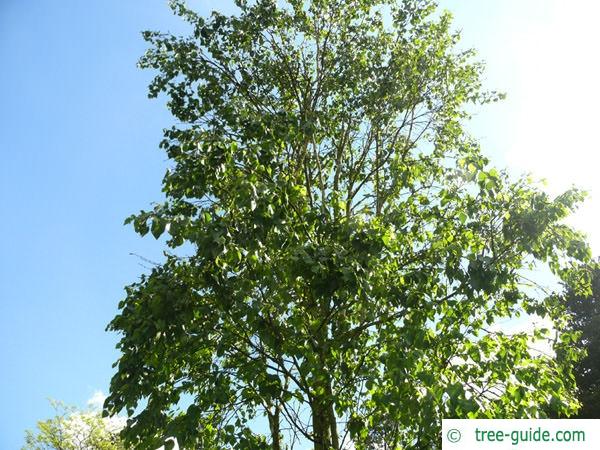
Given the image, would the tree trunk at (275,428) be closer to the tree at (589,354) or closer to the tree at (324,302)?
the tree at (324,302)

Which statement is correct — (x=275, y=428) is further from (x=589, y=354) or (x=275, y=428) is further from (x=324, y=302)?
(x=589, y=354)

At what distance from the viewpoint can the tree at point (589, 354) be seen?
3195 centimetres

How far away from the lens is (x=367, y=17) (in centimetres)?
1521

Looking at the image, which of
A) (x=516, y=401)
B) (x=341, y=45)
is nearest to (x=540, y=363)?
(x=516, y=401)

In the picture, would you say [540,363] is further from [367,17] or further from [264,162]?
[367,17]

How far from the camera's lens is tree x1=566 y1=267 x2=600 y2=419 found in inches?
1258

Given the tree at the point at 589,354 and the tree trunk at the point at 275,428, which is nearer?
the tree trunk at the point at 275,428

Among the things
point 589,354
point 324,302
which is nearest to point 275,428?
point 324,302

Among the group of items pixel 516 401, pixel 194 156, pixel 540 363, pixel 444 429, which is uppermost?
pixel 194 156

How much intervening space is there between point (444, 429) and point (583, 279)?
16.5 ft

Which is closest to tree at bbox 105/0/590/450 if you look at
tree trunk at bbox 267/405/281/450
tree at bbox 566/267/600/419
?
tree trunk at bbox 267/405/281/450

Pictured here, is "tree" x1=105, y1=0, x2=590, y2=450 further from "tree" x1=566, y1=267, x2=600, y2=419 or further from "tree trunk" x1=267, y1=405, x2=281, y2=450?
"tree" x1=566, y1=267, x2=600, y2=419

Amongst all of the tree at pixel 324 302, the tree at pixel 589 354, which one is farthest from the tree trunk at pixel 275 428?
the tree at pixel 589 354

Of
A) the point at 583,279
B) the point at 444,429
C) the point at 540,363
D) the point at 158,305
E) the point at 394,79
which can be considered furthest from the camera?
the point at 394,79
